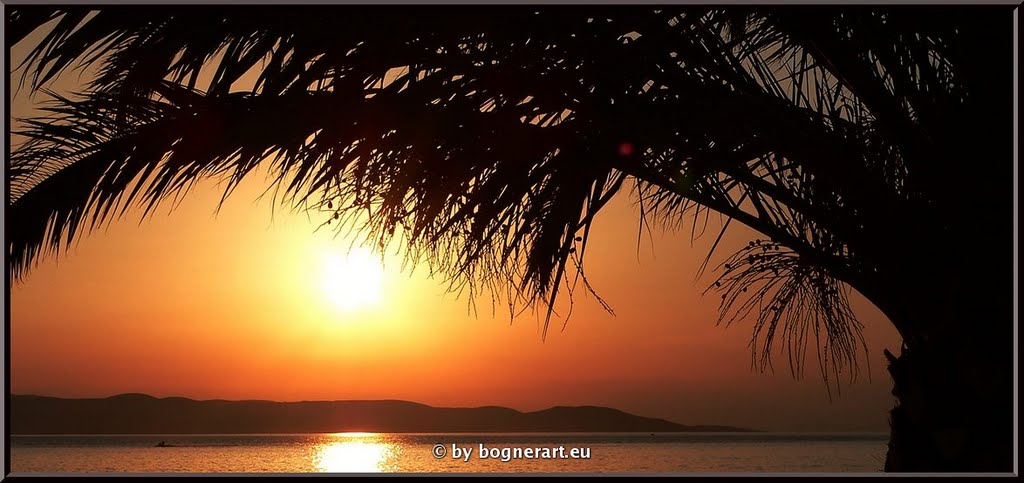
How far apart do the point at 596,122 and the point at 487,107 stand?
13.9 inches

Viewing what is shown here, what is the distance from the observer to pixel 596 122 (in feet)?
8.39

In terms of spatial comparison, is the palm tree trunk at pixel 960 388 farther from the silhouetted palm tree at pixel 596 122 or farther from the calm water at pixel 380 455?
the calm water at pixel 380 455

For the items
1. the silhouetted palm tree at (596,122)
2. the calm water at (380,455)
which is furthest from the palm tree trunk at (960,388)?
the calm water at (380,455)

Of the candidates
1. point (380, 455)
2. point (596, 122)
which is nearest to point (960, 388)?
point (596, 122)

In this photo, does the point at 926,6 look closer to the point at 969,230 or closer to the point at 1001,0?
the point at 1001,0

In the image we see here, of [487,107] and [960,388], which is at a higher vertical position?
[487,107]

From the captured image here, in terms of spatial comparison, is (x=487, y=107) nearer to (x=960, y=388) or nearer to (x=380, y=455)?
(x=960, y=388)

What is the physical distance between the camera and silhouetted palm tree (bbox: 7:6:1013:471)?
8.36 feet

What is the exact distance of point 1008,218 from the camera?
8.32 feet

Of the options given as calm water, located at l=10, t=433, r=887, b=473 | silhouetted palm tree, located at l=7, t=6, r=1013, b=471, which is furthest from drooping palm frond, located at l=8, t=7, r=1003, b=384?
calm water, located at l=10, t=433, r=887, b=473

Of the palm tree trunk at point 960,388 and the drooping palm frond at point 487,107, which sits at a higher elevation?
the drooping palm frond at point 487,107

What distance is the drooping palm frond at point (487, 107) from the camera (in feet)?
8.35

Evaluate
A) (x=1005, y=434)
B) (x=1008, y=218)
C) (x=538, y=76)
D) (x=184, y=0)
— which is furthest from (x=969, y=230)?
(x=184, y=0)

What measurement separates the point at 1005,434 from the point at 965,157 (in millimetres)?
769
